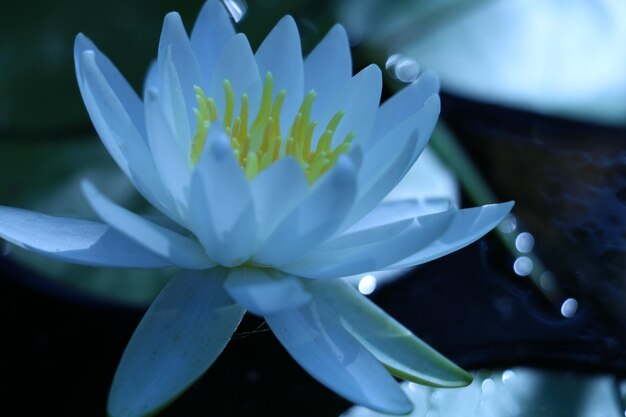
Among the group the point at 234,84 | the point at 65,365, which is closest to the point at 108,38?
the point at 234,84

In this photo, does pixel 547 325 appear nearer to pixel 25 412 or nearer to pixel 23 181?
pixel 25 412

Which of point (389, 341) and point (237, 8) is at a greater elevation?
point (237, 8)

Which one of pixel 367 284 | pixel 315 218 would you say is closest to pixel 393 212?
pixel 367 284

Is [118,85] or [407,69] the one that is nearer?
[118,85]

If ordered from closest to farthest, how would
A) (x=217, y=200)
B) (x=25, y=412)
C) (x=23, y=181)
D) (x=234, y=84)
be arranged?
(x=217, y=200) < (x=234, y=84) < (x=25, y=412) < (x=23, y=181)

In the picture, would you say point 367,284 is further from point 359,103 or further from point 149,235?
point 149,235

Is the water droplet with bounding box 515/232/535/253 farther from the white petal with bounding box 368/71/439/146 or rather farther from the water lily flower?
the white petal with bounding box 368/71/439/146

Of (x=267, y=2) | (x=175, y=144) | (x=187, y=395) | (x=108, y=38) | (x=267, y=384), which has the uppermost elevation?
(x=175, y=144)
